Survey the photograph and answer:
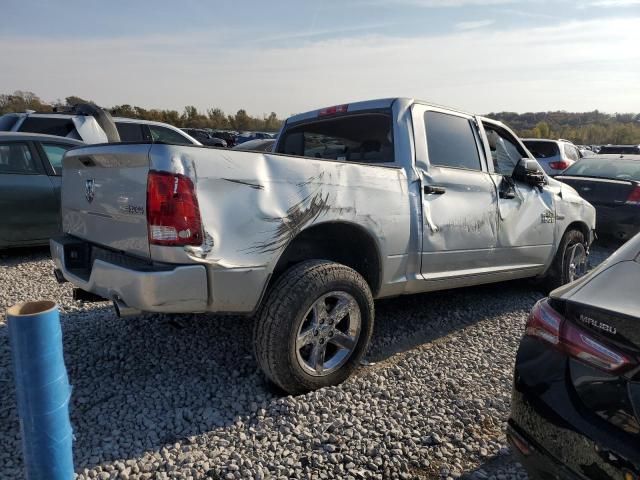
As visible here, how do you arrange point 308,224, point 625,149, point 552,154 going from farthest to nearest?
point 625,149
point 552,154
point 308,224

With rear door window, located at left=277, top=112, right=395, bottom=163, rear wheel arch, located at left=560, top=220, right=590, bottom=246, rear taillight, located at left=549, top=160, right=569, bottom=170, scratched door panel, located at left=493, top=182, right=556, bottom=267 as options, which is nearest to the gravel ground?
scratched door panel, located at left=493, top=182, right=556, bottom=267

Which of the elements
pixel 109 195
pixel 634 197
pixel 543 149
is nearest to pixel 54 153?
pixel 109 195

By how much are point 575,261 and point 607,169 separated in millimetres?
3932

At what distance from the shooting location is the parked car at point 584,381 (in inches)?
64.9

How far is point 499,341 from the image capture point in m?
4.08

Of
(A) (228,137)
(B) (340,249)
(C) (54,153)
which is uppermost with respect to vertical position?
(A) (228,137)

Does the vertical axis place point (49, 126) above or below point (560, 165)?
above

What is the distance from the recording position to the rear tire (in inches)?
203

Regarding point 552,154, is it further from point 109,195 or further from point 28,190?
point 109,195

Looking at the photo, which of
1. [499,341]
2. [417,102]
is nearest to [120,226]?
[417,102]

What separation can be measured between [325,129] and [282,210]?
1871 millimetres

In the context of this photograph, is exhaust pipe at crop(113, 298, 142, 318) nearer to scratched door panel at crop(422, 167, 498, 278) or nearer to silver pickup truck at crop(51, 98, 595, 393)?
silver pickup truck at crop(51, 98, 595, 393)

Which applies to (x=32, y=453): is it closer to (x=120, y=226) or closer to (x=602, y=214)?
(x=120, y=226)

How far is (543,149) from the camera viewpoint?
504 inches
